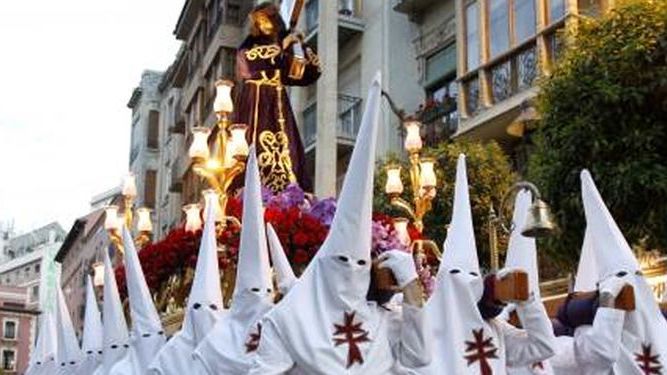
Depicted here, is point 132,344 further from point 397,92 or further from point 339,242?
point 397,92

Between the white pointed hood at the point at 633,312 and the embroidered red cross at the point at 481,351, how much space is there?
0.66m

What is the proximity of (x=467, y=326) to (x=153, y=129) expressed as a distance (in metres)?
43.5

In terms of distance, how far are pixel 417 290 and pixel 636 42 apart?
18.9 ft

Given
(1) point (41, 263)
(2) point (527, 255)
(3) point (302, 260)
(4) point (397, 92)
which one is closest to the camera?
(2) point (527, 255)

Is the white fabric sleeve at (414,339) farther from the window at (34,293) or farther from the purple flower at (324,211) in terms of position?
the window at (34,293)

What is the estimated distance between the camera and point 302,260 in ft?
25.9

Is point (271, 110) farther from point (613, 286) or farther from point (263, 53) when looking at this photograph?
point (613, 286)

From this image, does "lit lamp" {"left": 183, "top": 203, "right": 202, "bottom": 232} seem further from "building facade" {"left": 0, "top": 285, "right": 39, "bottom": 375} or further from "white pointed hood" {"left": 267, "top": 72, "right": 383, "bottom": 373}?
"building facade" {"left": 0, "top": 285, "right": 39, "bottom": 375}

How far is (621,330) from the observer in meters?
5.69

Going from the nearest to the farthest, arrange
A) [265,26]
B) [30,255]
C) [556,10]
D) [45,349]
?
[265,26] < [45,349] < [556,10] < [30,255]

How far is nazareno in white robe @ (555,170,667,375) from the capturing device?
18.5 feet

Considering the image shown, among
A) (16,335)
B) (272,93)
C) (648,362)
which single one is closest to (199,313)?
(648,362)

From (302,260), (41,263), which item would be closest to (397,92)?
(302,260)

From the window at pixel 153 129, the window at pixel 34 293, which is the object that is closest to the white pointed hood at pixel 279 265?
the window at pixel 153 129
